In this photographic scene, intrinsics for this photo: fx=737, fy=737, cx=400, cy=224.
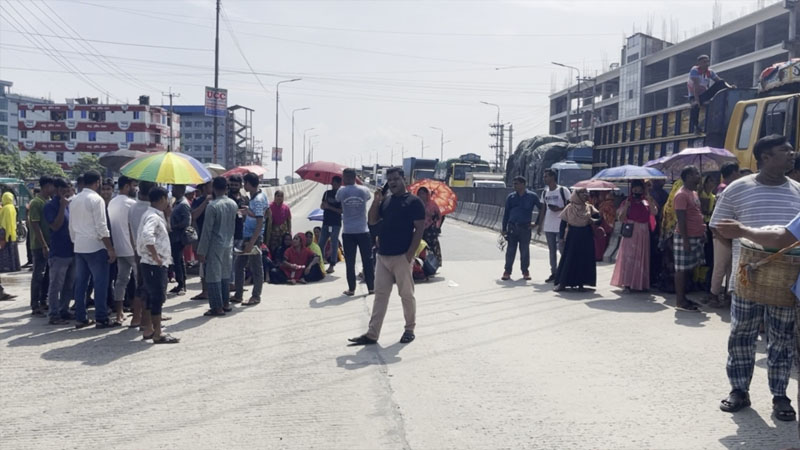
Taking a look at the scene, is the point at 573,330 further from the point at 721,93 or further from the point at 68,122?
the point at 68,122

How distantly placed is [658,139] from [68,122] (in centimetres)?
11672

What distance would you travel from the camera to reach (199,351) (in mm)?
7539

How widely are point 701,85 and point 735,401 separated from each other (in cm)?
1003

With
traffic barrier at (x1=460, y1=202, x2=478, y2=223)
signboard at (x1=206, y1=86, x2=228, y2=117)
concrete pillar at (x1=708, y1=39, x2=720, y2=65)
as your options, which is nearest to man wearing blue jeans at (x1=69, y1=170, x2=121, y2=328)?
traffic barrier at (x1=460, y1=202, x2=478, y2=223)

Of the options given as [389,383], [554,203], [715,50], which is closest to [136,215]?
[389,383]

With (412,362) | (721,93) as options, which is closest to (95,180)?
(412,362)

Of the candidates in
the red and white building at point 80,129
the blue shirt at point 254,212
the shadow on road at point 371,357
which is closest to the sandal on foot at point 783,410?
the shadow on road at point 371,357

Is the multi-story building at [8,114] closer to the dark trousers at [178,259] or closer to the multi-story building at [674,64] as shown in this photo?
the multi-story building at [674,64]

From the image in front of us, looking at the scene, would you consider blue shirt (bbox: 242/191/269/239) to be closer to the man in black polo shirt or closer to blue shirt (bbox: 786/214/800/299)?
the man in black polo shirt

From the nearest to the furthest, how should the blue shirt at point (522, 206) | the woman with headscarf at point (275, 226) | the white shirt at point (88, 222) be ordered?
the white shirt at point (88, 222) → the woman with headscarf at point (275, 226) → the blue shirt at point (522, 206)

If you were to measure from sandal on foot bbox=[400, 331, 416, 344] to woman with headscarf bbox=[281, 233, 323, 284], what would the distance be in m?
5.04

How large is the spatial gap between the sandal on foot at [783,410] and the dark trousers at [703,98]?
9931 millimetres

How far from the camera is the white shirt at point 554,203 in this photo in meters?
12.8

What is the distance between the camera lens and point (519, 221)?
1299 centimetres
